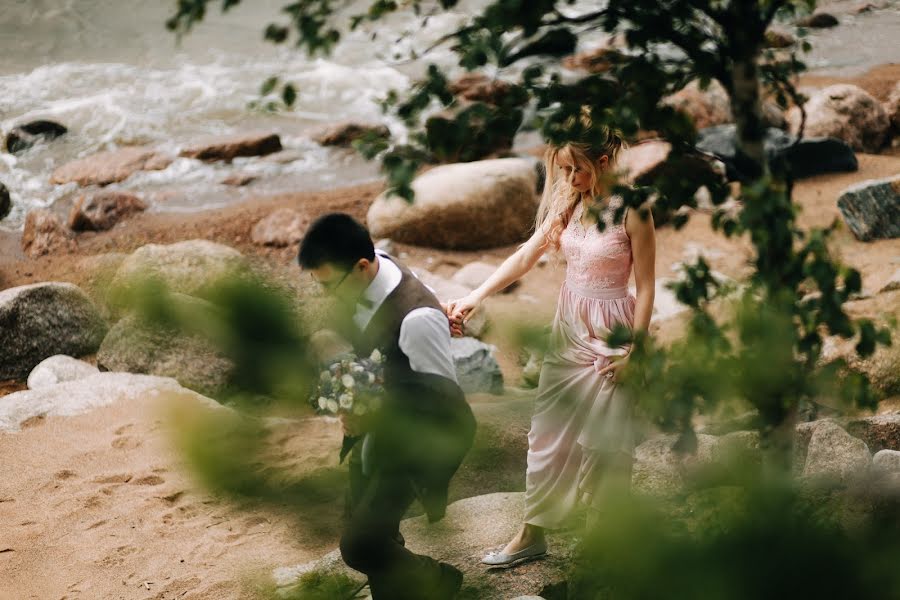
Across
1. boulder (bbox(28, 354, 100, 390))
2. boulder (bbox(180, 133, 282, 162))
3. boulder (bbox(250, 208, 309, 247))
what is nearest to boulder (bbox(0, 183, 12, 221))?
boulder (bbox(180, 133, 282, 162))

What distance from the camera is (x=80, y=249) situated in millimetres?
9906

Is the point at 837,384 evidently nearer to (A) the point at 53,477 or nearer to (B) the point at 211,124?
(A) the point at 53,477

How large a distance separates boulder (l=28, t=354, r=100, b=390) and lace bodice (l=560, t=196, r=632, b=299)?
187 inches

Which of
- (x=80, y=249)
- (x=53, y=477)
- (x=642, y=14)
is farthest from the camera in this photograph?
(x=80, y=249)

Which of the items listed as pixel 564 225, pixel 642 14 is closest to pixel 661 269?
pixel 564 225

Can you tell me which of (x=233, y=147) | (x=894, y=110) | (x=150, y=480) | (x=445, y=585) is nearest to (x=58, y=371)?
(x=150, y=480)

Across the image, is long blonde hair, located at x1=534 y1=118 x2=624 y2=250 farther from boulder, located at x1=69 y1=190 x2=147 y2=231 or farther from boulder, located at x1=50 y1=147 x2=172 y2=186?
boulder, located at x1=50 y1=147 x2=172 y2=186

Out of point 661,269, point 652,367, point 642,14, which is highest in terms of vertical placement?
point 642,14

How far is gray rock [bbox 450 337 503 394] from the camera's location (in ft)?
22.3

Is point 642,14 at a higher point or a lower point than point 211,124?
higher

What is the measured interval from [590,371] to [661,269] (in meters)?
5.85

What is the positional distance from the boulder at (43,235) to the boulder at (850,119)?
8.69 meters

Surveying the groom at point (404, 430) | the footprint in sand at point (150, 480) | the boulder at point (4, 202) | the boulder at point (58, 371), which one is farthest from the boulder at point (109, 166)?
the groom at point (404, 430)

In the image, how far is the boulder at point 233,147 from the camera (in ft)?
40.5
